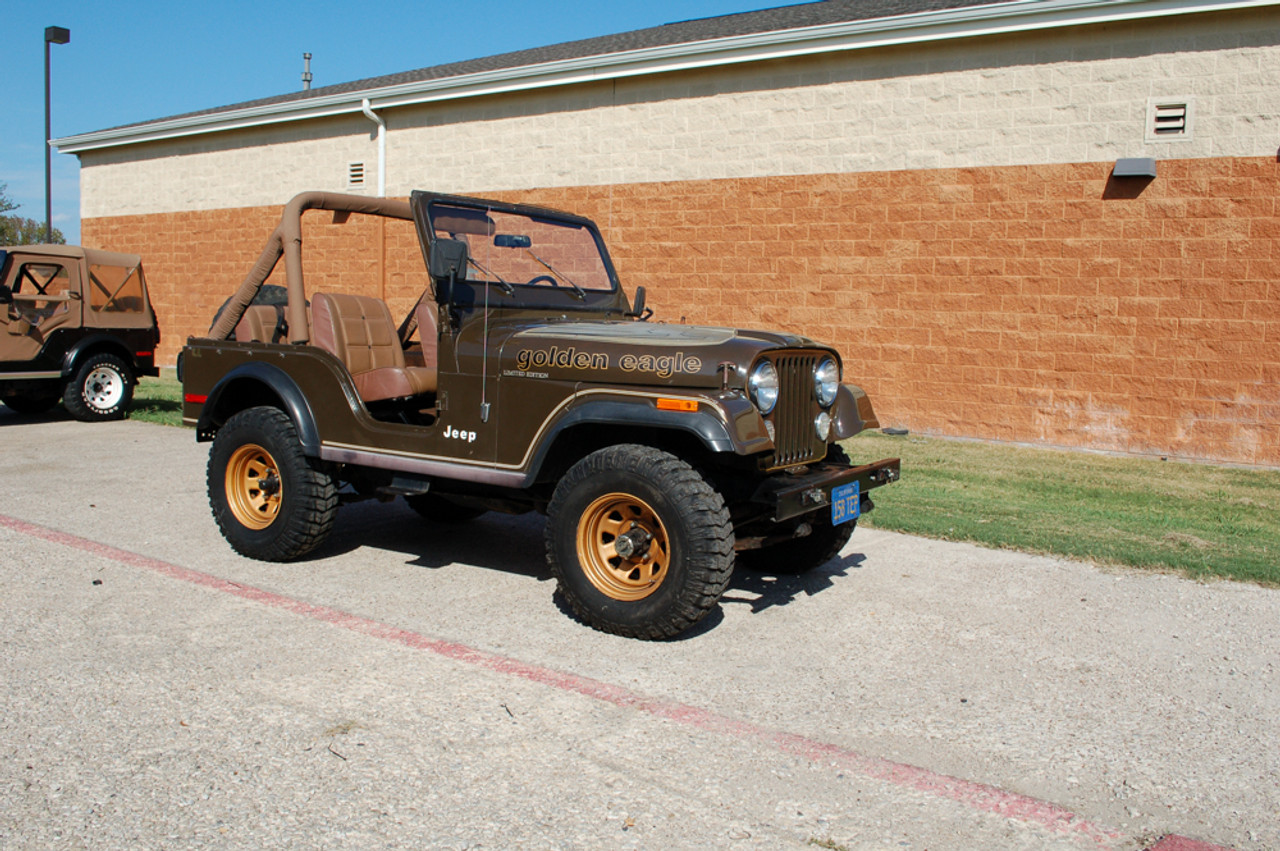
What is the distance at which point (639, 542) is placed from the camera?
4.58 m

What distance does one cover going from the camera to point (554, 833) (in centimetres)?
290

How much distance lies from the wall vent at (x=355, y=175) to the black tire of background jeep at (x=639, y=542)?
12.5 meters

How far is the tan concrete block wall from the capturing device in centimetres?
960

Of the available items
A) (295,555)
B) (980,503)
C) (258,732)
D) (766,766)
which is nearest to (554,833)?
(766,766)

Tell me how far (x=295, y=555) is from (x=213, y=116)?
1401cm

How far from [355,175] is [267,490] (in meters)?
11.2

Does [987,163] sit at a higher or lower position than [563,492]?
higher

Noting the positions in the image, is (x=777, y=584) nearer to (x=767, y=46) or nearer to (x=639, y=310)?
(x=639, y=310)

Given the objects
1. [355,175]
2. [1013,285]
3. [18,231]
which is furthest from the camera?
[18,231]

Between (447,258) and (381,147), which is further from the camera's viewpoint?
(381,147)

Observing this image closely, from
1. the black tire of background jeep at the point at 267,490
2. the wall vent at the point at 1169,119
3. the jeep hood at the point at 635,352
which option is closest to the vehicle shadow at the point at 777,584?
the jeep hood at the point at 635,352

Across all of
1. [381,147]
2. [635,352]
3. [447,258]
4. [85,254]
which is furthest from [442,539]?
[381,147]

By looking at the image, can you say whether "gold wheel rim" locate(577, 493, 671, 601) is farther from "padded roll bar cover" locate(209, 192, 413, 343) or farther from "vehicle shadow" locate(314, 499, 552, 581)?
"padded roll bar cover" locate(209, 192, 413, 343)

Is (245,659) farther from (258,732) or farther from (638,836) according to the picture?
(638,836)
